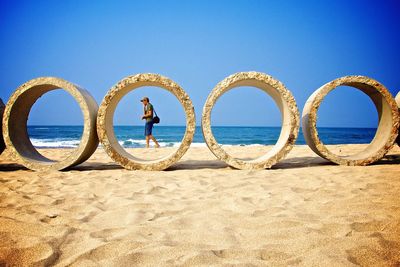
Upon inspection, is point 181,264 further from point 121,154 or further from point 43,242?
point 121,154

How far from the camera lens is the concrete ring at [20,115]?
4656mm

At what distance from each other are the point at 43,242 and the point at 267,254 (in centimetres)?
162

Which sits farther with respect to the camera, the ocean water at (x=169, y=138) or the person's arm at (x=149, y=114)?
the ocean water at (x=169, y=138)

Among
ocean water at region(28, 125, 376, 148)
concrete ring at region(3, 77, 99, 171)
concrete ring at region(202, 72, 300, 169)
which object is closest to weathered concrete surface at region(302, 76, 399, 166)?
concrete ring at region(202, 72, 300, 169)

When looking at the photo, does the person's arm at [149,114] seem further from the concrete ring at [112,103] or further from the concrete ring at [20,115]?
the concrete ring at [112,103]

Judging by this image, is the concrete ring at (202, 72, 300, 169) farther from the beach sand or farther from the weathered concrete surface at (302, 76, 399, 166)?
the beach sand

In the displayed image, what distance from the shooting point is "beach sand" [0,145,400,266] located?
5.51 ft

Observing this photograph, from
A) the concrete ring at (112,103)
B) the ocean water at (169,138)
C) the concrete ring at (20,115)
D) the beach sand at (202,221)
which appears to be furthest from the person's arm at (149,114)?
the ocean water at (169,138)

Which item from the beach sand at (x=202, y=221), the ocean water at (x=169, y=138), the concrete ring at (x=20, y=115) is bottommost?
the ocean water at (x=169, y=138)

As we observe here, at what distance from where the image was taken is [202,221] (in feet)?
7.52

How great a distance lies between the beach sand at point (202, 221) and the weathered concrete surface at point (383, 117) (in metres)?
1.02

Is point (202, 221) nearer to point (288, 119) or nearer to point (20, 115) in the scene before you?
point (288, 119)

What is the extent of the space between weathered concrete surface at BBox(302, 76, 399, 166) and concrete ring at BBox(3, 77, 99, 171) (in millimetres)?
4200

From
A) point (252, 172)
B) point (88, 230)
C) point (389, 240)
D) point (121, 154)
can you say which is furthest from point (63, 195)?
point (389, 240)
